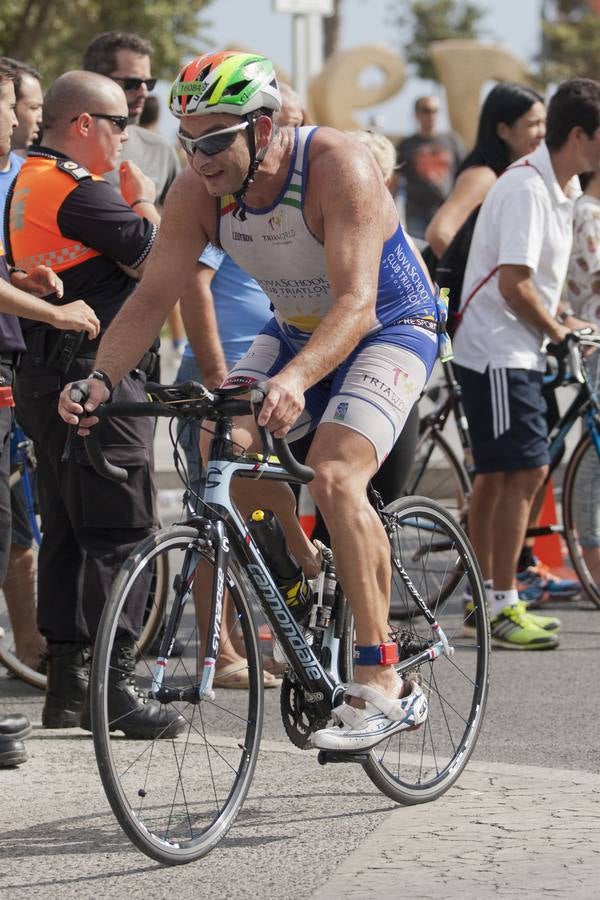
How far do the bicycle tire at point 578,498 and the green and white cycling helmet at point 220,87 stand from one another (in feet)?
12.4

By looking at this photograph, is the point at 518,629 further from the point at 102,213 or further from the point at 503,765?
the point at 102,213

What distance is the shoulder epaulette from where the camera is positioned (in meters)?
5.43

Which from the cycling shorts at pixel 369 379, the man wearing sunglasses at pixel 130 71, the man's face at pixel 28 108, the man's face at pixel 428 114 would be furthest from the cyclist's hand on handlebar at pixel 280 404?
the man's face at pixel 428 114

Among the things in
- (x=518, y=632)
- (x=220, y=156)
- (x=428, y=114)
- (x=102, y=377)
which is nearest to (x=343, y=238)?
(x=220, y=156)

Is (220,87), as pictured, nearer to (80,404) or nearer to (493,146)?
(80,404)

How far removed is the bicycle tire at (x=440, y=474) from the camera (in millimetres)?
7719

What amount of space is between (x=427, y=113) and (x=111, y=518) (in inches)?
563

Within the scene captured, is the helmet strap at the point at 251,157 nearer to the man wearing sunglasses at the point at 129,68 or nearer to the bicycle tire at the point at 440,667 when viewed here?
the bicycle tire at the point at 440,667

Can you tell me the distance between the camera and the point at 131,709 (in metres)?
4.39

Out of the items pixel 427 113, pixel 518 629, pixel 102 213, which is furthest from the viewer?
pixel 427 113

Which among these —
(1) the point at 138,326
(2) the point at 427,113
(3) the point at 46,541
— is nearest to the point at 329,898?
(1) the point at 138,326

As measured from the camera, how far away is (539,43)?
177 feet

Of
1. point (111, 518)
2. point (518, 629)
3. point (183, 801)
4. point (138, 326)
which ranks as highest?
point (138, 326)

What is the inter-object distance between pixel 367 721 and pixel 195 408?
0.98 m
